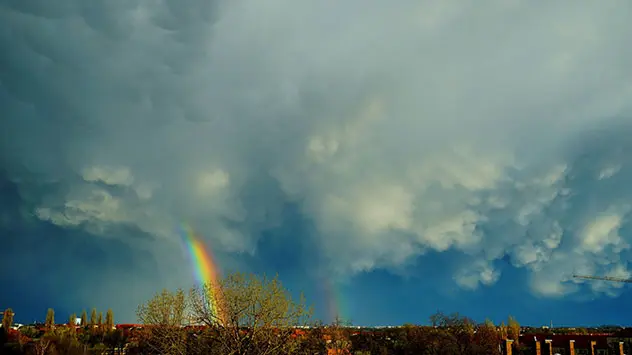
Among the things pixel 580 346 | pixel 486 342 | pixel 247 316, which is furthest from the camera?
pixel 580 346

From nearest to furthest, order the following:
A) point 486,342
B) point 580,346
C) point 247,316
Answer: point 247,316 → point 486,342 → point 580,346

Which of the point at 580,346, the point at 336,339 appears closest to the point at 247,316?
the point at 336,339

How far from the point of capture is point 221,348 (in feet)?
135

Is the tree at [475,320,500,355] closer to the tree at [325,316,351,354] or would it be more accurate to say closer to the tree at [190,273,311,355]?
the tree at [325,316,351,354]

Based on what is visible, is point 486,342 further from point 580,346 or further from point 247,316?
point 247,316

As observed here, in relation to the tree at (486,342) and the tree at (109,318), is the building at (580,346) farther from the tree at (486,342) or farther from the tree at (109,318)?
the tree at (109,318)

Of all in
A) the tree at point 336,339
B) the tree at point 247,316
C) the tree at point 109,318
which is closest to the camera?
the tree at point 247,316

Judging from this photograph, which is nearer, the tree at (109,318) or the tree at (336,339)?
the tree at (336,339)

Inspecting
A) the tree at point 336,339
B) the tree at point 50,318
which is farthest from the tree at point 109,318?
the tree at point 336,339

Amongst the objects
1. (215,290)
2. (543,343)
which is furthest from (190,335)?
(543,343)

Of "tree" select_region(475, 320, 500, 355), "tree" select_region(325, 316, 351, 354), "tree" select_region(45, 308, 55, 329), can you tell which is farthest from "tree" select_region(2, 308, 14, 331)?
"tree" select_region(475, 320, 500, 355)

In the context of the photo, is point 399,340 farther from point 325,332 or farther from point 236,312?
point 236,312

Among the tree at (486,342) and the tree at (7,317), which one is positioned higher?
the tree at (7,317)

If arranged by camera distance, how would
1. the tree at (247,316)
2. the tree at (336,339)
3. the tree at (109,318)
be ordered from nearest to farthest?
the tree at (247,316)
the tree at (336,339)
the tree at (109,318)
